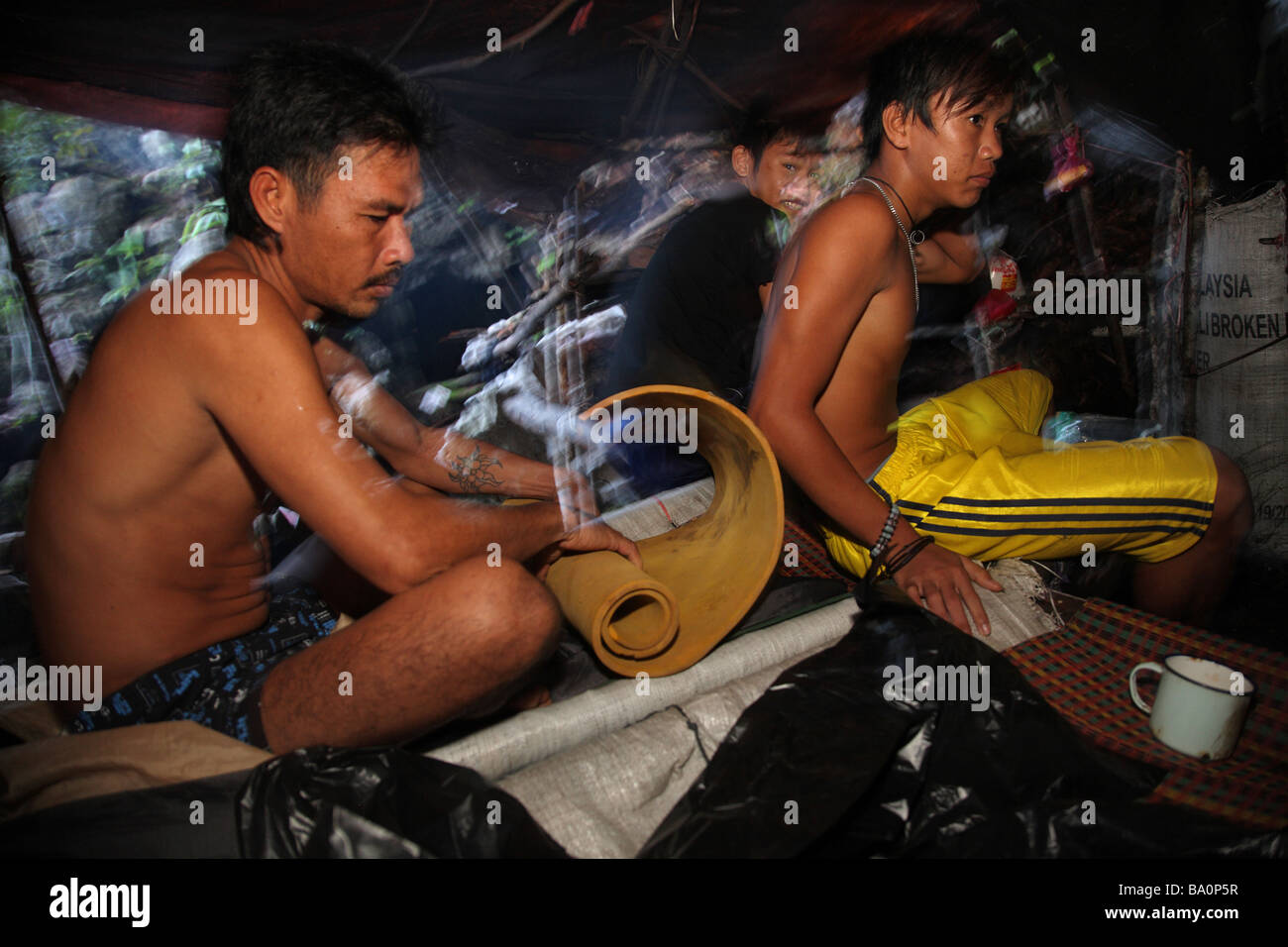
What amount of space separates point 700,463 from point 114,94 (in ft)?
7.29

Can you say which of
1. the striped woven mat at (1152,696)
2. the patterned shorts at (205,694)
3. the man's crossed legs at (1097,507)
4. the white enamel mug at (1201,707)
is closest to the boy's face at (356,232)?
Result: the patterned shorts at (205,694)

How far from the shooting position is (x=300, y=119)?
4.98ft

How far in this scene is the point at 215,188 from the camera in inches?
88.7

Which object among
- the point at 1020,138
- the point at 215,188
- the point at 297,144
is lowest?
the point at 297,144

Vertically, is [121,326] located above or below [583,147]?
below

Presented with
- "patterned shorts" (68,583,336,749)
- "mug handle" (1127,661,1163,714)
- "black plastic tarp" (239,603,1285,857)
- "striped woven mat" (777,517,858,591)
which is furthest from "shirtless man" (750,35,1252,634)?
"patterned shorts" (68,583,336,749)

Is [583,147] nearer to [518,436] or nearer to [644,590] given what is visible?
[518,436]

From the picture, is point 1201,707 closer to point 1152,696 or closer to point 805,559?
point 1152,696

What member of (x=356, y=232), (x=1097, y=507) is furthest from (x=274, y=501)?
(x=1097, y=507)

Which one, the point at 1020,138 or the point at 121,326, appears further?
the point at 1020,138

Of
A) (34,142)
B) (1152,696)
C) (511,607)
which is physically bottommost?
(1152,696)

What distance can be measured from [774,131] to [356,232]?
2053 mm
